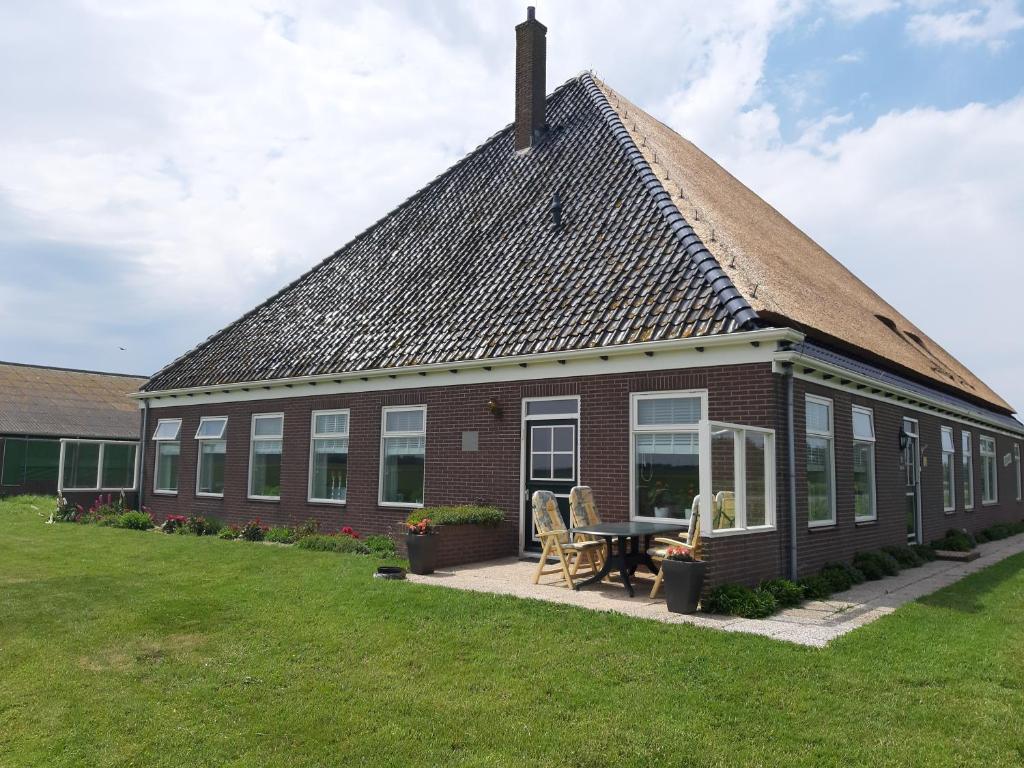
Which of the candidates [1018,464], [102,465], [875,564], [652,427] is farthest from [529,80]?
[1018,464]

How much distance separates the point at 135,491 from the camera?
20453 millimetres

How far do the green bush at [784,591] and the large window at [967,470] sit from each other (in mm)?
11502

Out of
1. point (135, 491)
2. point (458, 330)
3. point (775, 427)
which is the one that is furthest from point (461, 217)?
point (135, 491)

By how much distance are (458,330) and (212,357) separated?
8456 millimetres

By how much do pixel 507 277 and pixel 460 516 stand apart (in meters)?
4.70

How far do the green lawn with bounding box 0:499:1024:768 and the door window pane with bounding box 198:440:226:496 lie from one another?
852cm

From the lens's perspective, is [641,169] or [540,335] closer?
[540,335]

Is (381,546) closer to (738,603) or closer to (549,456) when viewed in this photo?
(549,456)

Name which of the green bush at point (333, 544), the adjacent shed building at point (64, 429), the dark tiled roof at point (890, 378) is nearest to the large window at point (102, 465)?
the adjacent shed building at point (64, 429)

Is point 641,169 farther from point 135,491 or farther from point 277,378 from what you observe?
point 135,491

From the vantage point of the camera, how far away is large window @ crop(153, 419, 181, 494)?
19.2 m

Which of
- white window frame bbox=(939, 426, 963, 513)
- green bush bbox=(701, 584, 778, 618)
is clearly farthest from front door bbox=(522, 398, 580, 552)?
white window frame bbox=(939, 426, 963, 513)

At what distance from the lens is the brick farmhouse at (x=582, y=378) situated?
10172mm

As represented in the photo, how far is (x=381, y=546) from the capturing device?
12.9 meters
